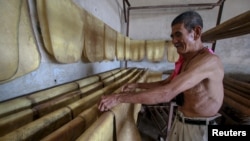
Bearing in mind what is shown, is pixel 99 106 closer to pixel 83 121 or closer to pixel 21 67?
pixel 83 121

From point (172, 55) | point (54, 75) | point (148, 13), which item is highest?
point (148, 13)

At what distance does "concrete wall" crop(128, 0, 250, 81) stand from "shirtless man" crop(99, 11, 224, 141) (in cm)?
283

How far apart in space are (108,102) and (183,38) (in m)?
0.58

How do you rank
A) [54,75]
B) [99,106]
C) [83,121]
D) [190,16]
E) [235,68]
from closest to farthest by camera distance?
[83,121], [99,106], [190,16], [54,75], [235,68]

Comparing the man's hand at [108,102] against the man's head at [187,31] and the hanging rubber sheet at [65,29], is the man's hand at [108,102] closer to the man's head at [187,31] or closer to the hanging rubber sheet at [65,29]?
the hanging rubber sheet at [65,29]

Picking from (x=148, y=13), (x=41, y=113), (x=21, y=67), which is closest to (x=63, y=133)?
(x=41, y=113)

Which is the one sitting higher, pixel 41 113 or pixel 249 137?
pixel 41 113

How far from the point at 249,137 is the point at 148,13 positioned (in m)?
3.33

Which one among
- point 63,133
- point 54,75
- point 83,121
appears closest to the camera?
point 63,133

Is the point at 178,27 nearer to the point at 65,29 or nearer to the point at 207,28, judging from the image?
the point at 65,29

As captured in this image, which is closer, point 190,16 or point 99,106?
point 99,106

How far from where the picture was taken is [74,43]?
3.37ft

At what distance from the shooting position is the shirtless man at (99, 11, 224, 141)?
0.74 metres

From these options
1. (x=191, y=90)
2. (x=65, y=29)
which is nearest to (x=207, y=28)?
(x=191, y=90)
